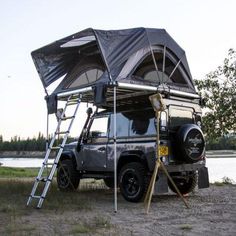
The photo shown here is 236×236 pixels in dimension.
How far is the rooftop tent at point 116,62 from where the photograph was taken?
9750 mm

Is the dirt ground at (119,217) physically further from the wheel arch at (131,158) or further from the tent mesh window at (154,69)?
the tent mesh window at (154,69)

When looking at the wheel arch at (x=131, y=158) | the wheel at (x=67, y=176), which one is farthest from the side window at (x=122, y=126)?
the wheel at (x=67, y=176)

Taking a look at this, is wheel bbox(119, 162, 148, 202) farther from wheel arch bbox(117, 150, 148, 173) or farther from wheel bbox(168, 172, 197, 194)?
wheel bbox(168, 172, 197, 194)

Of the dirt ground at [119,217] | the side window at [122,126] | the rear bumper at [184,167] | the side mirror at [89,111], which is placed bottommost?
the dirt ground at [119,217]

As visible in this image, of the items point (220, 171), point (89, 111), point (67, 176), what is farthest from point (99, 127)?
point (220, 171)

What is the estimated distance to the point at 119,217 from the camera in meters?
8.17

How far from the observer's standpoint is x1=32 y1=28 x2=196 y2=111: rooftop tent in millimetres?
9750

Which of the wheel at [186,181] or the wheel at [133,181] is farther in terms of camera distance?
the wheel at [186,181]

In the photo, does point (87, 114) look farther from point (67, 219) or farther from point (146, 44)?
point (67, 219)

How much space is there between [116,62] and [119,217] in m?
3.34

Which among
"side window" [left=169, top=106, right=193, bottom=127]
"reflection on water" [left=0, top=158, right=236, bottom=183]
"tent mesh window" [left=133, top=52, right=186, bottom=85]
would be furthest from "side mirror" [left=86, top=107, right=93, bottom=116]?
"reflection on water" [left=0, top=158, right=236, bottom=183]

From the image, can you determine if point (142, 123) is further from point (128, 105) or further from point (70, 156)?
point (70, 156)

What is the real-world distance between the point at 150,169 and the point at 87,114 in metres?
2.94

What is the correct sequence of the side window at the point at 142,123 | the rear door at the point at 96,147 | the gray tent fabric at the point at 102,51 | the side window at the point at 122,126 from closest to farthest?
1. the gray tent fabric at the point at 102,51
2. the side window at the point at 142,123
3. the side window at the point at 122,126
4. the rear door at the point at 96,147
